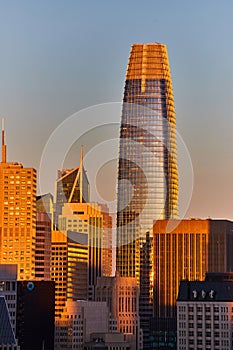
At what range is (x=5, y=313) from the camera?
186m

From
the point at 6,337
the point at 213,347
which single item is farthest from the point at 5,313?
the point at 213,347

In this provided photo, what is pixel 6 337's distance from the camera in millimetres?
185125

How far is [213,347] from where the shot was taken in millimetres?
199875

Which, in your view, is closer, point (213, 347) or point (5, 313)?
point (5, 313)

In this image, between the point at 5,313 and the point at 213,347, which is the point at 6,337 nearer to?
the point at 5,313

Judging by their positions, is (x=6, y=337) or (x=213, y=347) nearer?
(x=6, y=337)

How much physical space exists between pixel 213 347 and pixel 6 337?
34197mm

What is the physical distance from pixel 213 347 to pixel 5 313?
34.7 meters

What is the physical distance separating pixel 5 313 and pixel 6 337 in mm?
3413
